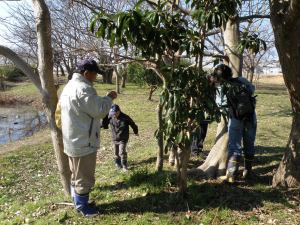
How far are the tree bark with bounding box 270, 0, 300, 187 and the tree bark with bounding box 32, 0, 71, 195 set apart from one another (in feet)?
10.9

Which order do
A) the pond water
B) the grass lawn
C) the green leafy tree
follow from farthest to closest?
the pond water → the grass lawn → the green leafy tree

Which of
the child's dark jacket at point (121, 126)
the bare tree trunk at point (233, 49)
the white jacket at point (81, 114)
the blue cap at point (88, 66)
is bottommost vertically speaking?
the child's dark jacket at point (121, 126)

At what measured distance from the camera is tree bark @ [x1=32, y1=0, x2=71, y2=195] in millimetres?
5406

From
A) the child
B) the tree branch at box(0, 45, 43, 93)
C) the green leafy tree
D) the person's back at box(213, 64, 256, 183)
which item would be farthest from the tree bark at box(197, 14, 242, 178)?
the tree branch at box(0, 45, 43, 93)

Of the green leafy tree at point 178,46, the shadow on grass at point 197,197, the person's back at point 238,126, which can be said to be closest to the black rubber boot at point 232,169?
the person's back at point 238,126

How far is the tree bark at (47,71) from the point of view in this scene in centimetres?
541

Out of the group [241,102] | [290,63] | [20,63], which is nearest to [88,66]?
[20,63]

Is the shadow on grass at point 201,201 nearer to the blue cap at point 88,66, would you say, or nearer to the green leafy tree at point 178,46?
the green leafy tree at point 178,46

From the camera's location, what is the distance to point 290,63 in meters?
4.91

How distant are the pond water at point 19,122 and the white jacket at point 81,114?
12745 mm

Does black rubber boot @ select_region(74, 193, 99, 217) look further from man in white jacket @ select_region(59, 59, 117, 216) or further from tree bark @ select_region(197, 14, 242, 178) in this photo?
tree bark @ select_region(197, 14, 242, 178)

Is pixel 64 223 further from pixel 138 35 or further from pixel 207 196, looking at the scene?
pixel 138 35

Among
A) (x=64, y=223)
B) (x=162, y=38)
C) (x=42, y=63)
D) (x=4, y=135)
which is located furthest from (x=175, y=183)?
(x=4, y=135)

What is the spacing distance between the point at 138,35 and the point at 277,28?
6.43ft
